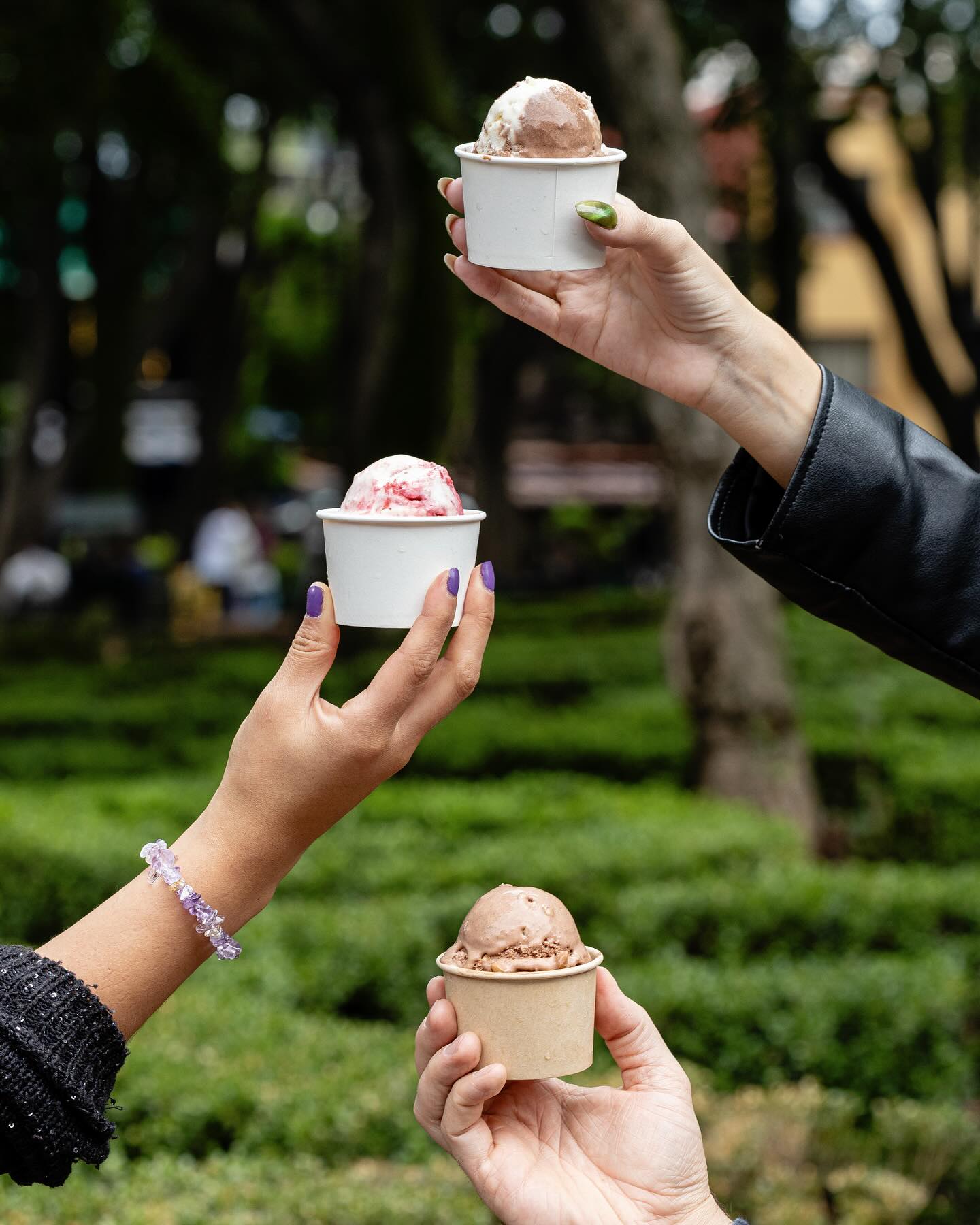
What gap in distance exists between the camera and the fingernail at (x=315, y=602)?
6.11ft

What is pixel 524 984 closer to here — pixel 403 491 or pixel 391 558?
pixel 391 558

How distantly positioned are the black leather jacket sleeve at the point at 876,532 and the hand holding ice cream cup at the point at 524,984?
603 millimetres

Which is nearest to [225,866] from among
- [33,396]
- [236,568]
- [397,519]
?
[397,519]

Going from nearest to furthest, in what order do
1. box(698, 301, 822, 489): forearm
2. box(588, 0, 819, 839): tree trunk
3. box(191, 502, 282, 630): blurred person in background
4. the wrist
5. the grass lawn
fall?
1. the wrist
2. box(698, 301, 822, 489): forearm
3. the grass lawn
4. box(588, 0, 819, 839): tree trunk
5. box(191, 502, 282, 630): blurred person in background

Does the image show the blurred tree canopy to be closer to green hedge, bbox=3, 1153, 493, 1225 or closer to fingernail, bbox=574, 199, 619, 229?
green hedge, bbox=3, 1153, 493, 1225

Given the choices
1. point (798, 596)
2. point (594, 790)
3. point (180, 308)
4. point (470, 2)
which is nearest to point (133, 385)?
point (180, 308)

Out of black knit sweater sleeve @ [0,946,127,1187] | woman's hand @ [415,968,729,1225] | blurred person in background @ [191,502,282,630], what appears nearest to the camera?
black knit sweater sleeve @ [0,946,127,1187]

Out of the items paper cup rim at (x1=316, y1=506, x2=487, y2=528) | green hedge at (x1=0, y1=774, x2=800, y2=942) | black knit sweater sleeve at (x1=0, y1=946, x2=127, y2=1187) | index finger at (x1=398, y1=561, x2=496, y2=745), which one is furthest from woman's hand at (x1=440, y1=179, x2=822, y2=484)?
green hedge at (x1=0, y1=774, x2=800, y2=942)

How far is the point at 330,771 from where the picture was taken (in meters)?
1.81

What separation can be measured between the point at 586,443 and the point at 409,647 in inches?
1485

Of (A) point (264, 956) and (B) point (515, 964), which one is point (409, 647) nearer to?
(B) point (515, 964)

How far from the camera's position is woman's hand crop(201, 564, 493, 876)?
1.80 meters

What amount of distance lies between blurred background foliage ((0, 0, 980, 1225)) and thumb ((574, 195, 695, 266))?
2.48m

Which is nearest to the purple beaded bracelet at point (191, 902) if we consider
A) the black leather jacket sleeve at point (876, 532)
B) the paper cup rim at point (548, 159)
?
the black leather jacket sleeve at point (876, 532)
